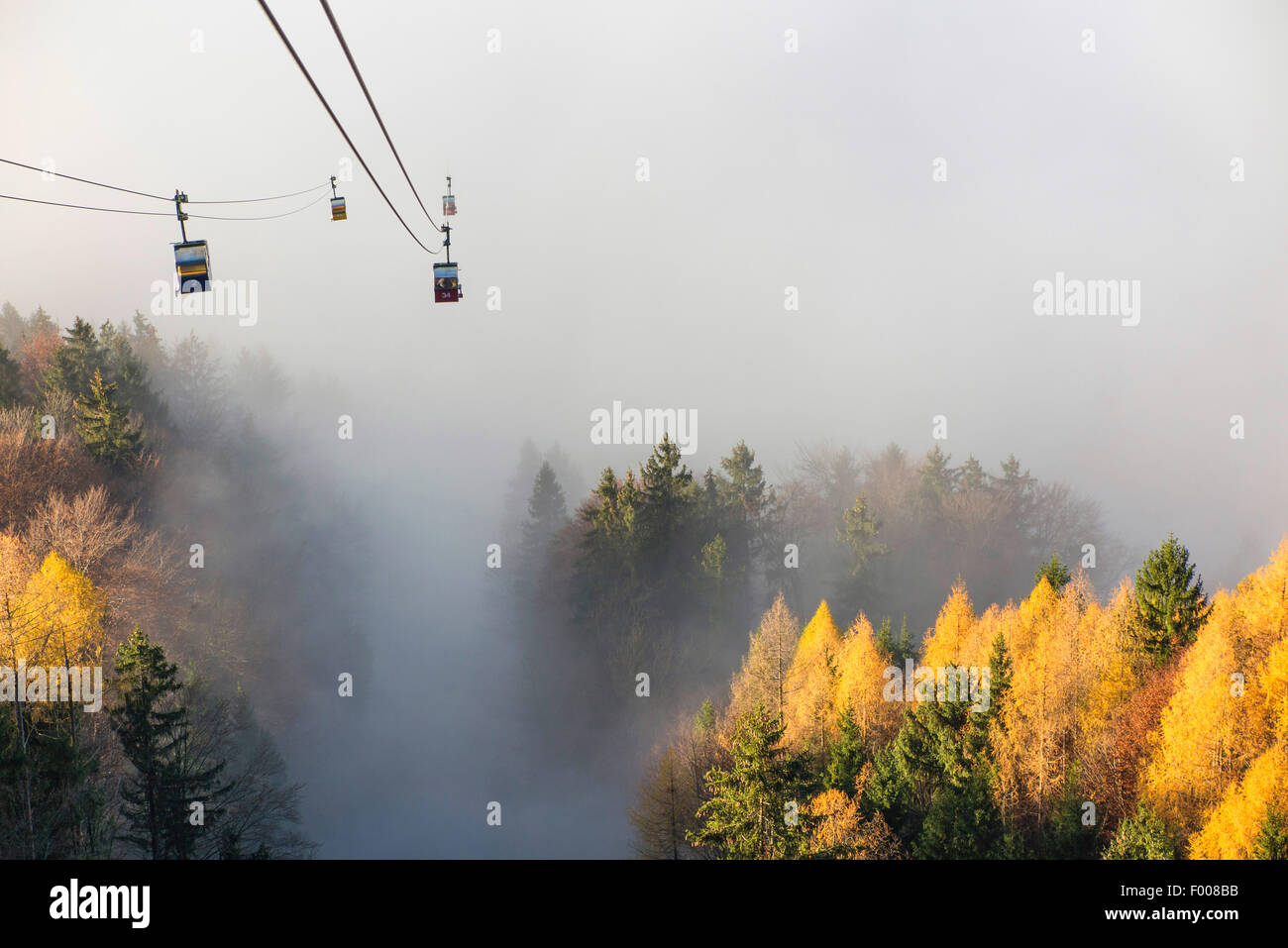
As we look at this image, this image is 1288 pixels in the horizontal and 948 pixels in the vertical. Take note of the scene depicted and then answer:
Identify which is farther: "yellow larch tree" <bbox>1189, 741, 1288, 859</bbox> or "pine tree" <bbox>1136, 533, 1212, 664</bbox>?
"pine tree" <bbox>1136, 533, 1212, 664</bbox>

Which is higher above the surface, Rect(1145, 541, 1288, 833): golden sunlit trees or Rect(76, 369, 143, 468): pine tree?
Rect(76, 369, 143, 468): pine tree

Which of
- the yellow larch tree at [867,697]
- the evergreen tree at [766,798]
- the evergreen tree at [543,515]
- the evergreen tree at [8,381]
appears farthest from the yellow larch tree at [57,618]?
the evergreen tree at [543,515]

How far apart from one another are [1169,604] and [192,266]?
36748 mm

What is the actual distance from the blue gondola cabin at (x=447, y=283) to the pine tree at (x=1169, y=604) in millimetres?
29444

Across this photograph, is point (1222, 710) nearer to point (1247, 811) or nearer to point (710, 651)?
point (1247, 811)

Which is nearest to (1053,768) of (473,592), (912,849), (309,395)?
(912,849)

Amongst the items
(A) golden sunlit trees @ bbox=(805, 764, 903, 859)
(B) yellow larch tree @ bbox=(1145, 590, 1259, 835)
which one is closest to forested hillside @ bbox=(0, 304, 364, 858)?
(A) golden sunlit trees @ bbox=(805, 764, 903, 859)

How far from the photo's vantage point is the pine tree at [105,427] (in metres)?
49.4

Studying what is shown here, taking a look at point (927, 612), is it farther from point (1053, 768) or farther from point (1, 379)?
point (1, 379)

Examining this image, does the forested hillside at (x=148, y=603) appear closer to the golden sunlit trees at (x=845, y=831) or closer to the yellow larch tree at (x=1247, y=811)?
the golden sunlit trees at (x=845, y=831)

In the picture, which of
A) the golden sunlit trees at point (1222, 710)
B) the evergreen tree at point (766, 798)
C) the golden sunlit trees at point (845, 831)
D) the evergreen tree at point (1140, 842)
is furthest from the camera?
the golden sunlit trees at point (1222, 710)

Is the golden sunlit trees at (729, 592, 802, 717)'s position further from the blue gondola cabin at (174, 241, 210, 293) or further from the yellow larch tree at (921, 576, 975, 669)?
the blue gondola cabin at (174, 241, 210, 293)

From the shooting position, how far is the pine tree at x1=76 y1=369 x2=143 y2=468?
49.4 m

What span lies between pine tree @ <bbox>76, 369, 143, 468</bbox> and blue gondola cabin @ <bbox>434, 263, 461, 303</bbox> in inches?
1395
